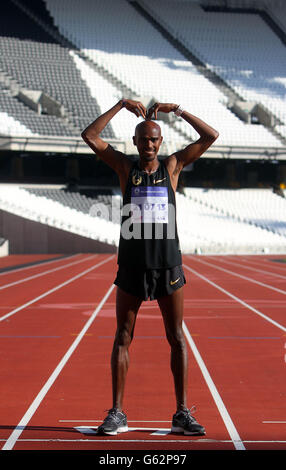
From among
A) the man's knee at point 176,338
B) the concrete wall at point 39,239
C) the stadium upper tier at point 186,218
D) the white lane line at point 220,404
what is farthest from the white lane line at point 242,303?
the stadium upper tier at point 186,218

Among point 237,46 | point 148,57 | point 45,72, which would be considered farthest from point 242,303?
point 237,46

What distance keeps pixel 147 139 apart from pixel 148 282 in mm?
822

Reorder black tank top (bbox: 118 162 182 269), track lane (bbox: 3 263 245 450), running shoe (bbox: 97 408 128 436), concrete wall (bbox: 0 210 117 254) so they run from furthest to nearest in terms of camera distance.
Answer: concrete wall (bbox: 0 210 117 254)
black tank top (bbox: 118 162 182 269)
running shoe (bbox: 97 408 128 436)
track lane (bbox: 3 263 245 450)

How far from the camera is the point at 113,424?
3.86 m

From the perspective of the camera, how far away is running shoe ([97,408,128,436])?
3.85 meters

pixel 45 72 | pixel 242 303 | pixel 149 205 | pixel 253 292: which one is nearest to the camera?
pixel 149 205

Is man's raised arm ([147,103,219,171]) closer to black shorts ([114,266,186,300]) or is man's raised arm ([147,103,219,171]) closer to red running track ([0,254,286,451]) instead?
black shorts ([114,266,186,300])

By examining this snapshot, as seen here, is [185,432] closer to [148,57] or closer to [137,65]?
[137,65]

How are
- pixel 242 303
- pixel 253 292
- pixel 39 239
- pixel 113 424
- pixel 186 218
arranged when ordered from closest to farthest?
1. pixel 113 424
2. pixel 242 303
3. pixel 253 292
4. pixel 39 239
5. pixel 186 218

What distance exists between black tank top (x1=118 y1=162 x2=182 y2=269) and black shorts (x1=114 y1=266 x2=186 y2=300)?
37 mm

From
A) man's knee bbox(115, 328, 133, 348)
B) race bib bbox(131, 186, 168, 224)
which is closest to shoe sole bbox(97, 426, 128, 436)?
man's knee bbox(115, 328, 133, 348)

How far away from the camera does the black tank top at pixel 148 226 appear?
155 inches

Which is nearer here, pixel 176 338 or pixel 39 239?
pixel 176 338

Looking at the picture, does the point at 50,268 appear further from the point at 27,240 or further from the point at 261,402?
the point at 261,402
